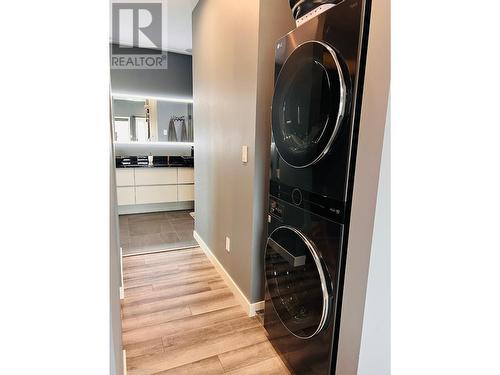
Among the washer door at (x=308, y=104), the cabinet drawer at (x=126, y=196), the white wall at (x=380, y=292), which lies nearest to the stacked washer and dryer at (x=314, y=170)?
the washer door at (x=308, y=104)

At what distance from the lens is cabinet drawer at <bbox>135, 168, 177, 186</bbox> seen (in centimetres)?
421

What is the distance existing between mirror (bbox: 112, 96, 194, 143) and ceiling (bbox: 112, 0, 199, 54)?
Result: 0.91 metres

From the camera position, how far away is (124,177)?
4.09m

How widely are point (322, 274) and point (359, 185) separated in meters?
0.42

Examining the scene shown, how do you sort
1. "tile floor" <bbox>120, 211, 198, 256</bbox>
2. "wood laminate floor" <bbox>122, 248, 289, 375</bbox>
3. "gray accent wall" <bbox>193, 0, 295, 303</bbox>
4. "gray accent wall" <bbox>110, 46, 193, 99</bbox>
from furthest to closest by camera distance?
"gray accent wall" <bbox>110, 46, 193, 99</bbox>
"tile floor" <bbox>120, 211, 198, 256</bbox>
"gray accent wall" <bbox>193, 0, 295, 303</bbox>
"wood laminate floor" <bbox>122, 248, 289, 375</bbox>

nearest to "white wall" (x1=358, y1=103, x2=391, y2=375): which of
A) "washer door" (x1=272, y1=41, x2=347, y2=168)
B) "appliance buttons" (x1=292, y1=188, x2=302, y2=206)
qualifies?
"washer door" (x1=272, y1=41, x2=347, y2=168)

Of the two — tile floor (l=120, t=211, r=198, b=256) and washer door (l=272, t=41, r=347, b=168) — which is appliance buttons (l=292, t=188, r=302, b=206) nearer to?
washer door (l=272, t=41, r=347, b=168)

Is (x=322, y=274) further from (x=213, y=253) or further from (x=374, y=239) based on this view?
(x=213, y=253)

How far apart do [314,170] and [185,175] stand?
3.65 metres

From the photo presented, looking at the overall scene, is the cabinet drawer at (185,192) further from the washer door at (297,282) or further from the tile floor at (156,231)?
the washer door at (297,282)

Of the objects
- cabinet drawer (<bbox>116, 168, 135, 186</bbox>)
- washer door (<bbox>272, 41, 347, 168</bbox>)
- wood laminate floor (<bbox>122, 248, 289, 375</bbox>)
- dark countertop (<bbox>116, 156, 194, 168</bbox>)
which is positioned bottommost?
wood laminate floor (<bbox>122, 248, 289, 375</bbox>)

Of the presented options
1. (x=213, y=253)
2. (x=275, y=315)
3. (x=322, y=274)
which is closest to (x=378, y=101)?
(x=322, y=274)

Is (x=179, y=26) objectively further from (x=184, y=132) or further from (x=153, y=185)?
(x=153, y=185)
